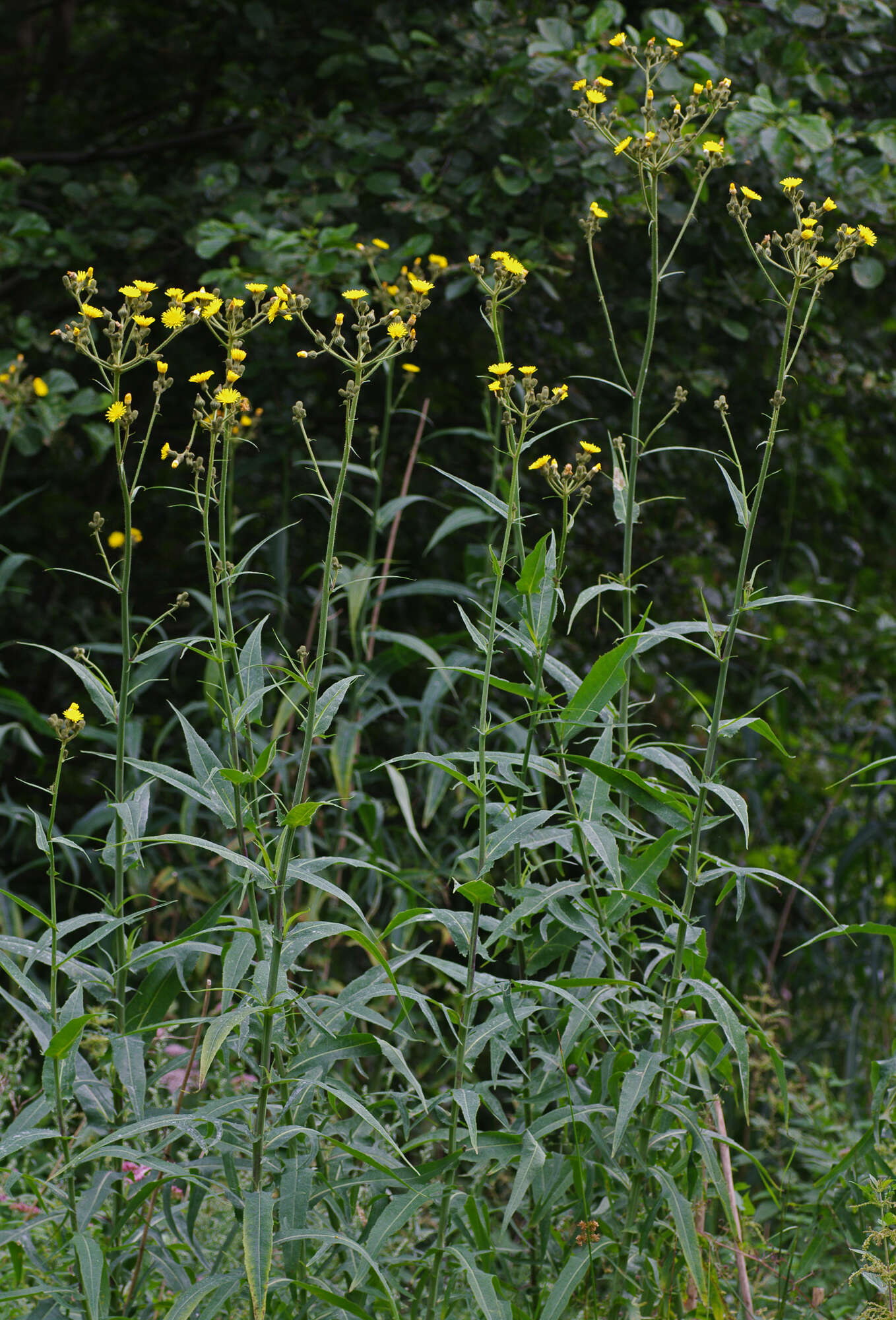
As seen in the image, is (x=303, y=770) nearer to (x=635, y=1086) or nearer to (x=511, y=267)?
(x=635, y=1086)

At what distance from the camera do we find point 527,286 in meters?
3.40

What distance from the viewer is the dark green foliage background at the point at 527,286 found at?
3176mm

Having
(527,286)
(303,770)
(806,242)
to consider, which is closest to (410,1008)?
(303,770)

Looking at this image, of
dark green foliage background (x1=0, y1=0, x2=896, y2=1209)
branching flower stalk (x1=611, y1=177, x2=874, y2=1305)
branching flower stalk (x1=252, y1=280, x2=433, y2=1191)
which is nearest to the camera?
branching flower stalk (x1=252, y1=280, x2=433, y2=1191)

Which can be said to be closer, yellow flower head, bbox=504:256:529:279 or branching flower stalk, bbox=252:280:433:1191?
branching flower stalk, bbox=252:280:433:1191

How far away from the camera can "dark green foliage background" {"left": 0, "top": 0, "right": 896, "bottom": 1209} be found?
10.4 ft

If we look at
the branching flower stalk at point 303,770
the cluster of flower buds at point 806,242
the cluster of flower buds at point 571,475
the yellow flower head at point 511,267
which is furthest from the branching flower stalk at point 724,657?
the branching flower stalk at point 303,770

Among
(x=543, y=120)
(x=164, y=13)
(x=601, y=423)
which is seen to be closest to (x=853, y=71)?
(x=543, y=120)

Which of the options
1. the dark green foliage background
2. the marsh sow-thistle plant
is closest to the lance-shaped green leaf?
the marsh sow-thistle plant

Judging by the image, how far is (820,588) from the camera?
4.71 meters

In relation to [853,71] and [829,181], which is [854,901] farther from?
[853,71]

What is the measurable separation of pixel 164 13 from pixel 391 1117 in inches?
158

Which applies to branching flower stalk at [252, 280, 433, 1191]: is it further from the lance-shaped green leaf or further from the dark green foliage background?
the dark green foliage background

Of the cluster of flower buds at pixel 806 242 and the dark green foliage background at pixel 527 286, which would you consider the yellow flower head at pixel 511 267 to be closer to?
the cluster of flower buds at pixel 806 242
